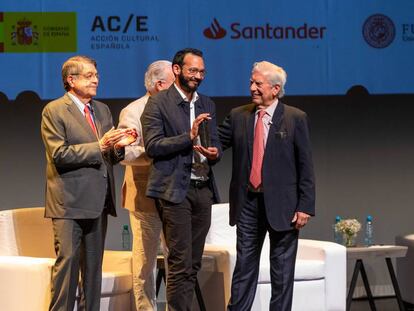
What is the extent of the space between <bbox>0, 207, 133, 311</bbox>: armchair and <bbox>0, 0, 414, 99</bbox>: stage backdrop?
906 millimetres

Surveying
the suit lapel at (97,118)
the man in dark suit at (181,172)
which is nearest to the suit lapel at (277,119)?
the man in dark suit at (181,172)

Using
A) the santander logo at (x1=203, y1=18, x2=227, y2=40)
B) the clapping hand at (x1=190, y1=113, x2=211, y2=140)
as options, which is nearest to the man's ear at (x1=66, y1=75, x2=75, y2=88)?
the clapping hand at (x1=190, y1=113, x2=211, y2=140)

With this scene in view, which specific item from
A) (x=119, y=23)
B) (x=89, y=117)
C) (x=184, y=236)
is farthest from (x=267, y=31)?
(x=184, y=236)

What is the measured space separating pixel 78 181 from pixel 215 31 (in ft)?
7.23

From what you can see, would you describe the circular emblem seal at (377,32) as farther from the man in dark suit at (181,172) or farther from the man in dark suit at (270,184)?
the man in dark suit at (181,172)

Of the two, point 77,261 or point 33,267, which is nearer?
point 77,261

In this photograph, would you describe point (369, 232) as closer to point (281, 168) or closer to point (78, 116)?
point (281, 168)

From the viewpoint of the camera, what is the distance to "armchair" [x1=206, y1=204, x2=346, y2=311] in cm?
647

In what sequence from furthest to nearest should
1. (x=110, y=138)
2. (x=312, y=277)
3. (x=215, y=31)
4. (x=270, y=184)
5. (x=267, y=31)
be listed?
(x=267, y=31) → (x=215, y=31) → (x=312, y=277) → (x=270, y=184) → (x=110, y=138)

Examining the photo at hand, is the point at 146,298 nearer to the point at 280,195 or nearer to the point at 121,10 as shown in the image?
the point at 280,195

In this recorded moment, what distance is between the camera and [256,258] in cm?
582

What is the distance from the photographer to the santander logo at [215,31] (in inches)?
284

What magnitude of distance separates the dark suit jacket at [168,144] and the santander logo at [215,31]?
1608 millimetres

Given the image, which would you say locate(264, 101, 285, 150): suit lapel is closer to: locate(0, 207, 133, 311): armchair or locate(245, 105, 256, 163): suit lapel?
locate(245, 105, 256, 163): suit lapel
